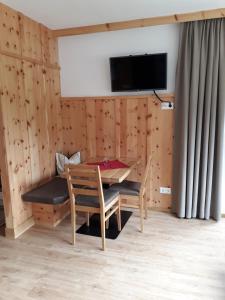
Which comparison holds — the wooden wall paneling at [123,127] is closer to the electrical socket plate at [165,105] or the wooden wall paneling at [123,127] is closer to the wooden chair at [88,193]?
the electrical socket plate at [165,105]

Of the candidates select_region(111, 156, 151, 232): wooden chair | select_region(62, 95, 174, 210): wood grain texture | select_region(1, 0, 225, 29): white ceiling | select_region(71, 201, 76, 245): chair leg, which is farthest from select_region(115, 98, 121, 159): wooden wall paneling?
select_region(71, 201, 76, 245): chair leg

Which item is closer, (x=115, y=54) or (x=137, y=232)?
(x=137, y=232)

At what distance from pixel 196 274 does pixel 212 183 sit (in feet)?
4.15

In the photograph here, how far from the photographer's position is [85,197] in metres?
2.82

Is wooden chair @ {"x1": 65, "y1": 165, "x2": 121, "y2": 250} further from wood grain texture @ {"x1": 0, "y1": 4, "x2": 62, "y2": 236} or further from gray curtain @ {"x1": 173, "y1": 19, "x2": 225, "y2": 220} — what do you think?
gray curtain @ {"x1": 173, "y1": 19, "x2": 225, "y2": 220}

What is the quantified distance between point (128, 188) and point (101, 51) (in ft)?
6.32

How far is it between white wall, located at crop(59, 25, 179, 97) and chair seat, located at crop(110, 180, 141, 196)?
1.31 meters

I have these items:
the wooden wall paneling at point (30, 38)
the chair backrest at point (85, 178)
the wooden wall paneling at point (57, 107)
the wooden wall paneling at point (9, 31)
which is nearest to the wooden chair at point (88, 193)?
the chair backrest at point (85, 178)

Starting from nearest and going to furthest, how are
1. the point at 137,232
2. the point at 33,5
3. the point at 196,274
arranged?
the point at 196,274
the point at 33,5
the point at 137,232

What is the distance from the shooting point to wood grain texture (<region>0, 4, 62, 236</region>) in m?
Answer: 2.77

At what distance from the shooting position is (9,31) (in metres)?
2.77

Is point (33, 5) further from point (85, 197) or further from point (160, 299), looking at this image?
point (160, 299)

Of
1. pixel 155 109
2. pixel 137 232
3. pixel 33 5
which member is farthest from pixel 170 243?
pixel 33 5

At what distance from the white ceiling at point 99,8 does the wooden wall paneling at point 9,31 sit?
8 cm
